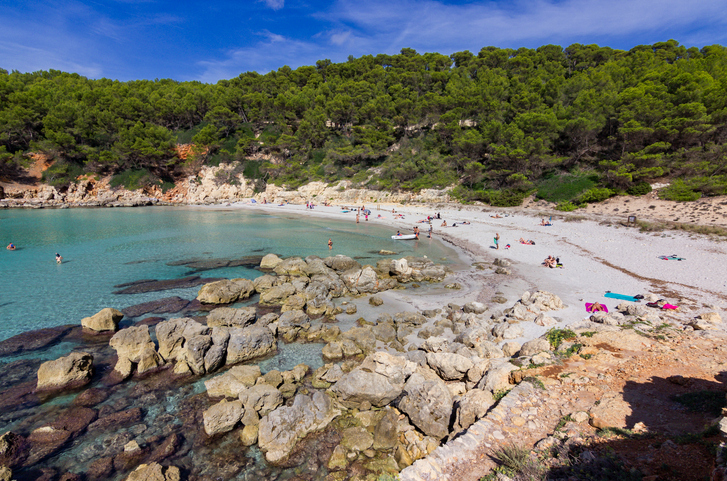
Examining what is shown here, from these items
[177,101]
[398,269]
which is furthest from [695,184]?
[177,101]

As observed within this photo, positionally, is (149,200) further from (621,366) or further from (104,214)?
(621,366)

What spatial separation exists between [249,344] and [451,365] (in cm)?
715

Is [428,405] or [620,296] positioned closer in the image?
[428,405]

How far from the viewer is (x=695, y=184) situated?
32.6m

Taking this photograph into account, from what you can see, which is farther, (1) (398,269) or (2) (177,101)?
(2) (177,101)

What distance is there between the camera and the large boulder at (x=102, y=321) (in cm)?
1335

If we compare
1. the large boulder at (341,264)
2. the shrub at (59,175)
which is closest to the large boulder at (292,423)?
the large boulder at (341,264)

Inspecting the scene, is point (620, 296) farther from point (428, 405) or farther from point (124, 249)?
point (124, 249)

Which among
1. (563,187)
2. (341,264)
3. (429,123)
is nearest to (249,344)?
(341,264)

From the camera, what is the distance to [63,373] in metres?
9.79

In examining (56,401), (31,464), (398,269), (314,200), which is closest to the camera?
(31,464)

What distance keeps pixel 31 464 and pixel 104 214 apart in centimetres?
6008

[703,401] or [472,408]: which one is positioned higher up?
[703,401]

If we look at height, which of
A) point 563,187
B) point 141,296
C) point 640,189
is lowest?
point 141,296
